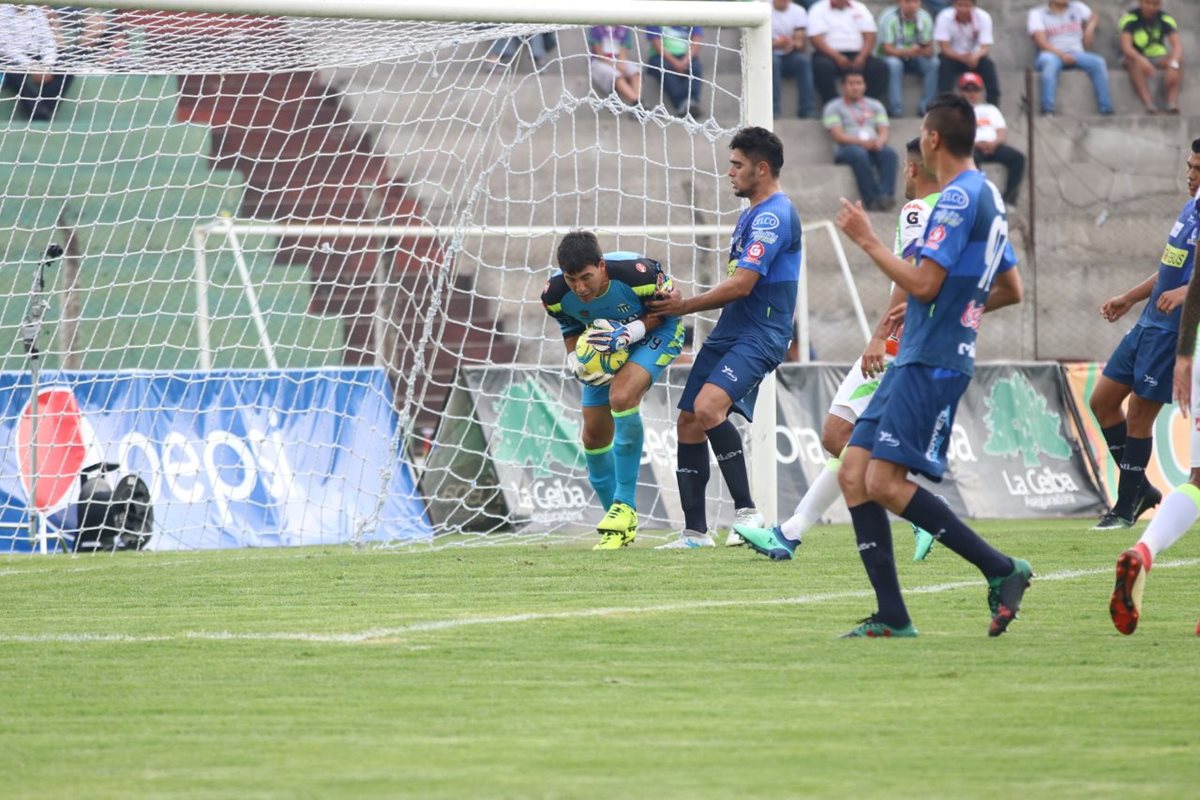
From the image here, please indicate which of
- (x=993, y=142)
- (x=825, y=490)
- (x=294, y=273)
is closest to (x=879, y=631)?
(x=825, y=490)

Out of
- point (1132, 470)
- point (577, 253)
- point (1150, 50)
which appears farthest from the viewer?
point (1150, 50)

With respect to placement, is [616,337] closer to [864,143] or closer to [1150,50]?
[864,143]

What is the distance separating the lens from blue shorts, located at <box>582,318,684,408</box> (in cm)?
1055

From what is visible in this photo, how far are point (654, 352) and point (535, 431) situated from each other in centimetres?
281

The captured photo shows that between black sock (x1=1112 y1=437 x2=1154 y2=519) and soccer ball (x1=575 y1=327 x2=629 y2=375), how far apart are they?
138 inches

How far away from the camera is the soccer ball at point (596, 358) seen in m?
10.4

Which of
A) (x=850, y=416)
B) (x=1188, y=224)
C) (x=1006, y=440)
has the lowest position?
(x=1006, y=440)

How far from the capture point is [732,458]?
10117 mm

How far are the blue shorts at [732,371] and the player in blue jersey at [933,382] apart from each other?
343 cm

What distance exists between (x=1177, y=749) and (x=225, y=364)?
12.0 m

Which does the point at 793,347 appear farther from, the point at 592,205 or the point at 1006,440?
the point at 1006,440

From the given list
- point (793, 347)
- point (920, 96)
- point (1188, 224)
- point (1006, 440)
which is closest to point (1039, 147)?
point (920, 96)

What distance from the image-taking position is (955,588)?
812 cm

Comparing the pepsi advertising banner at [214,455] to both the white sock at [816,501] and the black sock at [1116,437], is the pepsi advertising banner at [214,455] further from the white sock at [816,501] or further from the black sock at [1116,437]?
the black sock at [1116,437]
